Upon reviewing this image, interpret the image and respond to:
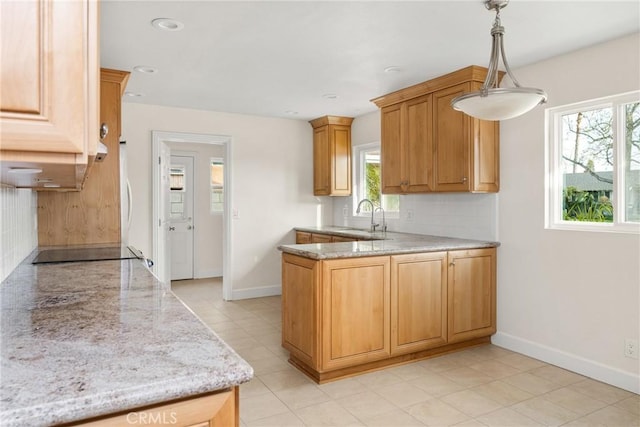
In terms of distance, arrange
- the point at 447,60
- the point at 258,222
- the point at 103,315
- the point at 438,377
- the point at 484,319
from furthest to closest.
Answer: the point at 258,222 → the point at 484,319 → the point at 447,60 → the point at 438,377 → the point at 103,315

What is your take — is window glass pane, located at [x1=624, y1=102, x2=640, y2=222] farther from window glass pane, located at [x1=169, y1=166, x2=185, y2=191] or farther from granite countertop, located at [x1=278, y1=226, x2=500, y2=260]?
window glass pane, located at [x1=169, y1=166, x2=185, y2=191]

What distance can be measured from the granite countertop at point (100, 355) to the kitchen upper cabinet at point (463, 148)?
2782mm

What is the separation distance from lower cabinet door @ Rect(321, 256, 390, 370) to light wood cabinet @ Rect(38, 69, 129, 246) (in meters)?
2.00

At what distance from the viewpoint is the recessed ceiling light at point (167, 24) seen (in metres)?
2.70

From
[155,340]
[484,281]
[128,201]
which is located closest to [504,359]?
[484,281]

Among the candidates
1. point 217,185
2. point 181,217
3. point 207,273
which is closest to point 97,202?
point 181,217

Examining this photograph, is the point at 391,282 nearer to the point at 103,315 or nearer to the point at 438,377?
the point at 438,377

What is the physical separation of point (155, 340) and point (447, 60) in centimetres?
311

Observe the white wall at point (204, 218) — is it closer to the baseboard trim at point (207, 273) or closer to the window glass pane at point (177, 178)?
the baseboard trim at point (207, 273)

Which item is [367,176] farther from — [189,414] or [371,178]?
[189,414]

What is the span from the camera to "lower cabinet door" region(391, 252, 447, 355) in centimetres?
332

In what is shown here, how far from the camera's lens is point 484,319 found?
378 cm

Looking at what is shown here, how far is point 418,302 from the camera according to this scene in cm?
343

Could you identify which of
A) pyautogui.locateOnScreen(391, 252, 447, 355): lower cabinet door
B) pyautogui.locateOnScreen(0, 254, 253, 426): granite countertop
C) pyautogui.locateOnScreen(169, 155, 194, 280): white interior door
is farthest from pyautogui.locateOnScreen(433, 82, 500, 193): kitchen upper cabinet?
pyautogui.locateOnScreen(169, 155, 194, 280): white interior door
